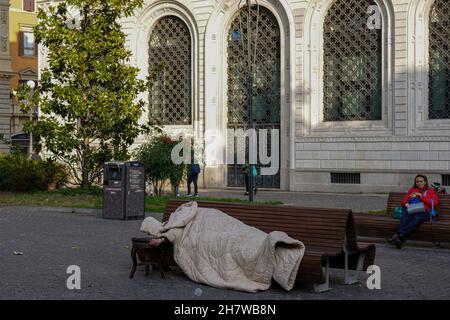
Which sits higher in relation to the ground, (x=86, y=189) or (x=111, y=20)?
(x=111, y=20)

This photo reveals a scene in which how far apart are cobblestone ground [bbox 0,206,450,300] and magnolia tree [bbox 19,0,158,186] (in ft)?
27.8

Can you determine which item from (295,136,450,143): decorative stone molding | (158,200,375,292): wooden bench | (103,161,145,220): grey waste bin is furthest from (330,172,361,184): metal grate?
(158,200,375,292): wooden bench

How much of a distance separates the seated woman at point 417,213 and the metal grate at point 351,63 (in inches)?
590

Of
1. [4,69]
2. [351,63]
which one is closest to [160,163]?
[351,63]

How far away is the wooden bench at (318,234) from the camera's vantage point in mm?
7992

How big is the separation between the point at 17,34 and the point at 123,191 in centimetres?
4772

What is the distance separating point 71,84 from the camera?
2319cm

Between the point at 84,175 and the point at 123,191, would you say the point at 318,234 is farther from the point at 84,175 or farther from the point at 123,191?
the point at 84,175

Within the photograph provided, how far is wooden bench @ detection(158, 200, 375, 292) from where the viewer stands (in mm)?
7992

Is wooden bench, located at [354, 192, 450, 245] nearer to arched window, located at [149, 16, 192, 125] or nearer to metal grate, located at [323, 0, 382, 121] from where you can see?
metal grate, located at [323, 0, 382, 121]
